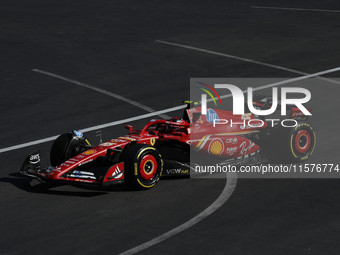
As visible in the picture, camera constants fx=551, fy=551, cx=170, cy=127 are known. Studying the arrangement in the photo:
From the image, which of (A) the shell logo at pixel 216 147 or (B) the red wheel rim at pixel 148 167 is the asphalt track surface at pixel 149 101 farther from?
(A) the shell logo at pixel 216 147

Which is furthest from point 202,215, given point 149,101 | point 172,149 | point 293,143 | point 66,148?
point 149,101

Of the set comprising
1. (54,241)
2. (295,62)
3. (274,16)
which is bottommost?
(54,241)

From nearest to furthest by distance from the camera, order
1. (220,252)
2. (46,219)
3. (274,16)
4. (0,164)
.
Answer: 1. (220,252)
2. (46,219)
3. (0,164)
4. (274,16)

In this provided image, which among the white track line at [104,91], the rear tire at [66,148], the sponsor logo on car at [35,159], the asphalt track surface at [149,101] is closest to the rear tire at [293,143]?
the asphalt track surface at [149,101]

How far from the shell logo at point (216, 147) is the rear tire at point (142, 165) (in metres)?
1.38

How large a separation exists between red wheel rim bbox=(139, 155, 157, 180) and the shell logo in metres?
1.52

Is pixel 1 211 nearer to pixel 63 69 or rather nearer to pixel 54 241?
pixel 54 241

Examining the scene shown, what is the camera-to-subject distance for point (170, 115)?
53.5 feet

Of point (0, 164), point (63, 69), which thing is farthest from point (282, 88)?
point (0, 164)

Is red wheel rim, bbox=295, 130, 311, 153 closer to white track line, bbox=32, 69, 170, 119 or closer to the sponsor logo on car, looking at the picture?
white track line, bbox=32, 69, 170, 119

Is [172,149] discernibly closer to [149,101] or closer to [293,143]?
[293,143]

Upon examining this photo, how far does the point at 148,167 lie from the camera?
10.7 meters

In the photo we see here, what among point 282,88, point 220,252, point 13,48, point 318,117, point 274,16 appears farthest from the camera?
point 274,16

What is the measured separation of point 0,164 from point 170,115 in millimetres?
5381
